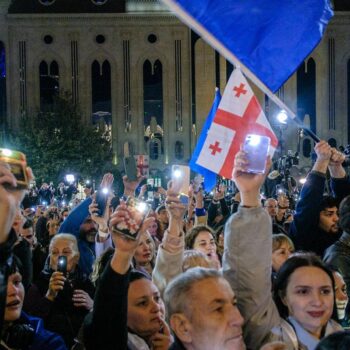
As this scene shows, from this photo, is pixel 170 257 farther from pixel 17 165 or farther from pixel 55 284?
pixel 17 165

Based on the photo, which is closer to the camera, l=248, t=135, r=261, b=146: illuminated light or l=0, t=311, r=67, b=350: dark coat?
l=248, t=135, r=261, b=146: illuminated light

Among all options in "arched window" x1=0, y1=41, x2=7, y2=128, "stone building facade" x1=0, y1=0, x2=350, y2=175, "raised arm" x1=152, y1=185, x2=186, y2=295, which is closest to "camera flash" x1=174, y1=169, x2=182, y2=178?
"raised arm" x1=152, y1=185, x2=186, y2=295

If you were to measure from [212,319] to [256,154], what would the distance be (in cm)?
76

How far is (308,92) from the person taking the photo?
1426 inches

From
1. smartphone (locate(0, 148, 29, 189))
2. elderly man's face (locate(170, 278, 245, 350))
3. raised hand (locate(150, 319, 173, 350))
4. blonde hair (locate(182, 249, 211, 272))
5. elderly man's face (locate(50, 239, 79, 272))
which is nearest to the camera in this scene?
smartphone (locate(0, 148, 29, 189))

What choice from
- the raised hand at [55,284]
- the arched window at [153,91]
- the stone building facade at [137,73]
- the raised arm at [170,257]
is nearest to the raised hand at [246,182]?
the raised arm at [170,257]

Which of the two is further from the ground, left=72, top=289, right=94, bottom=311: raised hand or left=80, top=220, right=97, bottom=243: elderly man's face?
left=80, top=220, right=97, bottom=243: elderly man's face

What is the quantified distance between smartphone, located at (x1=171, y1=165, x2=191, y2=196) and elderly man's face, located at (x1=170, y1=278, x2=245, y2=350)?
1.44m

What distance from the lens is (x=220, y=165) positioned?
201 inches

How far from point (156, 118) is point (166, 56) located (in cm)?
386

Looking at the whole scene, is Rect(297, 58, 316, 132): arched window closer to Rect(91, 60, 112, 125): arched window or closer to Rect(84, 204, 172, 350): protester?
Rect(91, 60, 112, 125): arched window

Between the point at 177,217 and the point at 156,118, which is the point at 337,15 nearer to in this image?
the point at 156,118

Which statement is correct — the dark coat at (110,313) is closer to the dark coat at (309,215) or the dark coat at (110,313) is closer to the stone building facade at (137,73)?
the dark coat at (309,215)

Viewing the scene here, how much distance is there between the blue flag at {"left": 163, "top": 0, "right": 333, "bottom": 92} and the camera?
421cm
